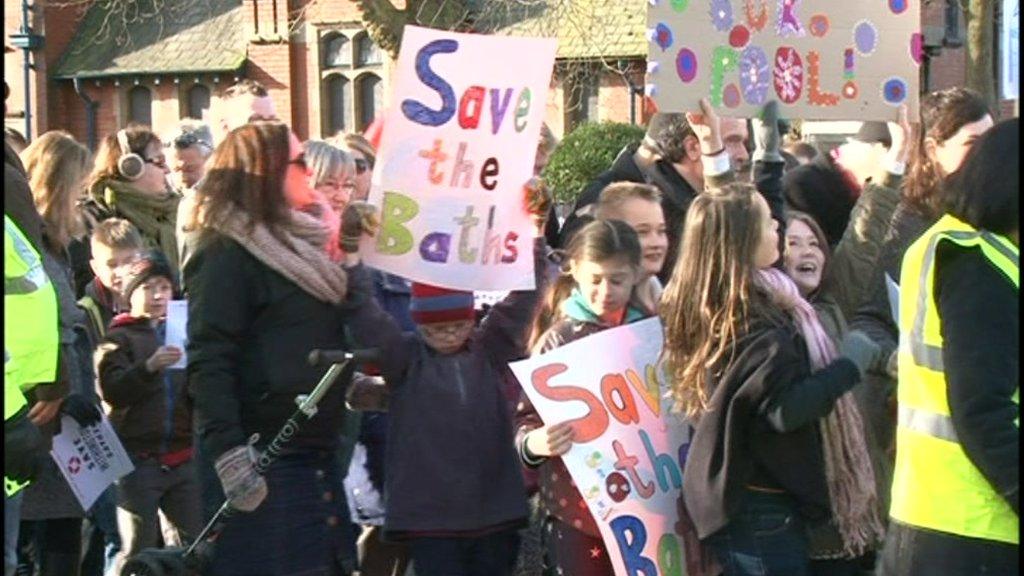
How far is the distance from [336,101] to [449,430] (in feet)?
99.6

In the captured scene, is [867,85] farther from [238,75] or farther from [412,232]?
[238,75]

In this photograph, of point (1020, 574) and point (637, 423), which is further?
point (637, 423)

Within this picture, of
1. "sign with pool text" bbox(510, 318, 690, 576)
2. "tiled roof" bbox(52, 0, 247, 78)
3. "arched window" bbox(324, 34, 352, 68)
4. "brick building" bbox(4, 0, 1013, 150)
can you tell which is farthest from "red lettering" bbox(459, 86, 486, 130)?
"tiled roof" bbox(52, 0, 247, 78)

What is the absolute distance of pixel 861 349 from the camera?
18.9ft

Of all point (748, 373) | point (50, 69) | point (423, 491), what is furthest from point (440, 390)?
point (50, 69)

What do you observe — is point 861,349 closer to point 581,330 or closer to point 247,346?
point 581,330

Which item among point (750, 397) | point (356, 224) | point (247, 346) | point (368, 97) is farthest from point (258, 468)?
point (368, 97)

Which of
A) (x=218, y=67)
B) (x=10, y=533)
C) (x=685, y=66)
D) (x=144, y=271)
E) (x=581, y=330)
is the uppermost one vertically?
(x=218, y=67)

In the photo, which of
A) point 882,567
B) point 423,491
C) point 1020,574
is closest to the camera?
point 1020,574

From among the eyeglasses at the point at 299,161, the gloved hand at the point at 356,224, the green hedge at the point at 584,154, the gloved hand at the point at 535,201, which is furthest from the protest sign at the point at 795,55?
the green hedge at the point at 584,154

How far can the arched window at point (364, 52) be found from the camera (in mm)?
35031

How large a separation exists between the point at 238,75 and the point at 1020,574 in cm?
3256

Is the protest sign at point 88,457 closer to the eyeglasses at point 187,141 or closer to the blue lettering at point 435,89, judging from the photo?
the blue lettering at point 435,89

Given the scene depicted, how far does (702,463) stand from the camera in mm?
5078
